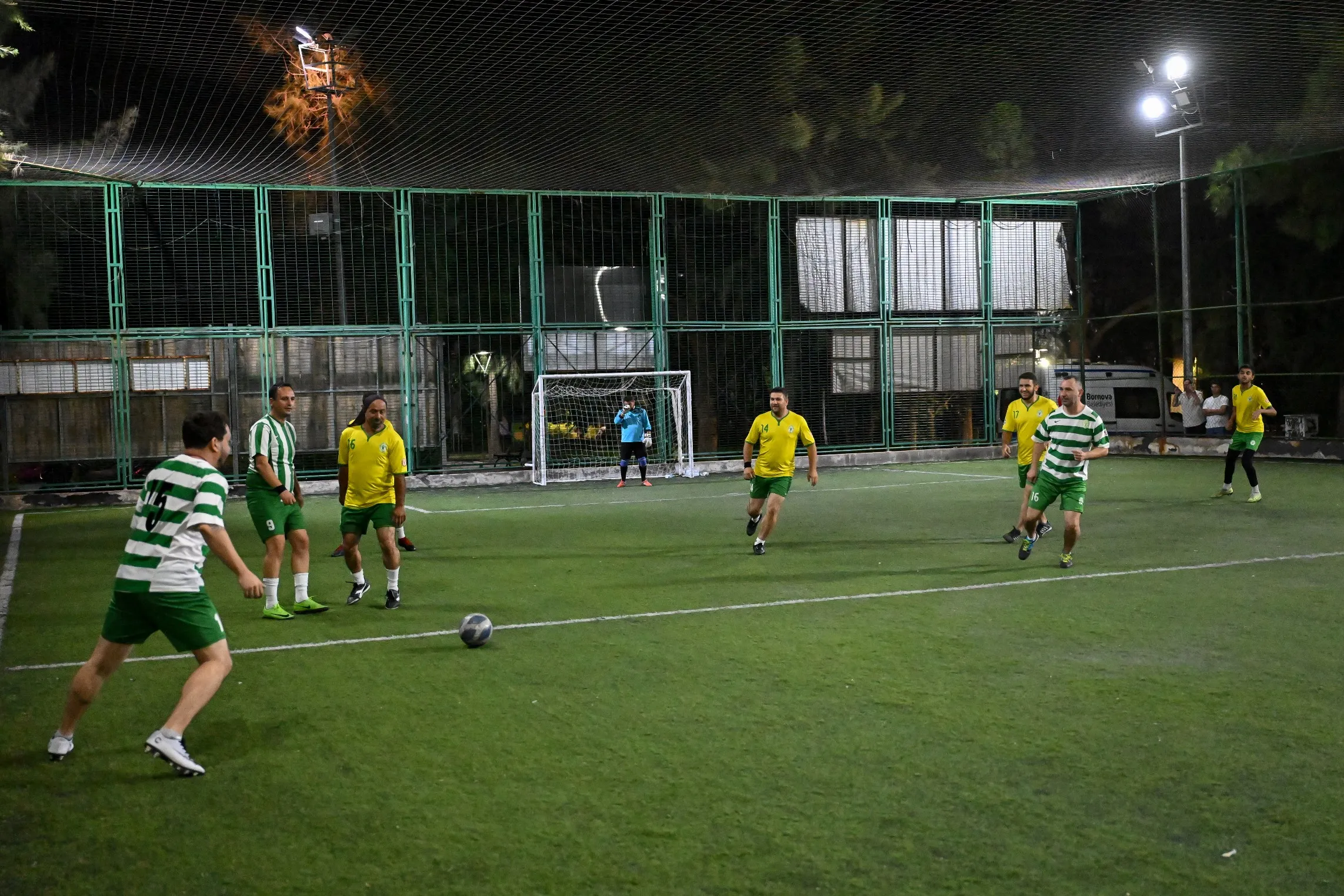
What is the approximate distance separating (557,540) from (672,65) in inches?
218

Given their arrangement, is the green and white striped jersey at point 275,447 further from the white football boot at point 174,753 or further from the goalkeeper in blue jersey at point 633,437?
the goalkeeper in blue jersey at point 633,437

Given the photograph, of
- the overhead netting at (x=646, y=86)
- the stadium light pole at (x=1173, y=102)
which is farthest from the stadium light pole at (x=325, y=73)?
the stadium light pole at (x=1173, y=102)

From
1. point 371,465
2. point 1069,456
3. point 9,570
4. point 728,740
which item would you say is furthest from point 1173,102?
point 9,570

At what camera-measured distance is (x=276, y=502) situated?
10047mm

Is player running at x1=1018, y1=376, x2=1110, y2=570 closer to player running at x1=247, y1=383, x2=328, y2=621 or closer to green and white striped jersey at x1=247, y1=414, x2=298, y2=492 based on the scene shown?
player running at x1=247, y1=383, x2=328, y2=621

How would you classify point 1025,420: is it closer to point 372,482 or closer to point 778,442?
point 778,442

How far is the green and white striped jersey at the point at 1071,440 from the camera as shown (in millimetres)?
11320

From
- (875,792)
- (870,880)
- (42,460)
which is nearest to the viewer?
(870,880)

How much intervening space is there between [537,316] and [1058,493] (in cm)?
1488

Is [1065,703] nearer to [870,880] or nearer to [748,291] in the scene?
[870,880]

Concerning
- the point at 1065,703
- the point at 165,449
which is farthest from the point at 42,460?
the point at 1065,703

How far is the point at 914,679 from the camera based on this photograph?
284 inches

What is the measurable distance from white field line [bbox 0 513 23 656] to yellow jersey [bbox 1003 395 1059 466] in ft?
34.3

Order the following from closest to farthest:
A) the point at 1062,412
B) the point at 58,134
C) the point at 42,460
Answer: the point at 1062,412 < the point at 58,134 < the point at 42,460
